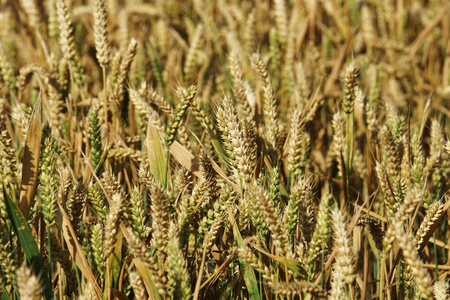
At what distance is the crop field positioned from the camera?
1.36 m

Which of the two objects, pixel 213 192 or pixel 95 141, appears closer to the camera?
pixel 213 192

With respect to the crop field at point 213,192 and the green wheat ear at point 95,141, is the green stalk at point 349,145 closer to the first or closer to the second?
the crop field at point 213,192

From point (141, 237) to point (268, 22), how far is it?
9.28 feet


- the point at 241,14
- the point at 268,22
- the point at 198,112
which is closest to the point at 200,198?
the point at 198,112

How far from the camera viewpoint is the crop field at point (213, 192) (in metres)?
1.36

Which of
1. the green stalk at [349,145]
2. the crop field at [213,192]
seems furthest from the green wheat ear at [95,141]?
the green stalk at [349,145]

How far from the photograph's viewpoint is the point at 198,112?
180 cm

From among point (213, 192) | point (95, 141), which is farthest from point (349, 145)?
point (95, 141)

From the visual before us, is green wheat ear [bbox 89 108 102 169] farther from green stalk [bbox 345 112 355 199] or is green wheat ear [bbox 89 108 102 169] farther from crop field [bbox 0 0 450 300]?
green stalk [bbox 345 112 355 199]

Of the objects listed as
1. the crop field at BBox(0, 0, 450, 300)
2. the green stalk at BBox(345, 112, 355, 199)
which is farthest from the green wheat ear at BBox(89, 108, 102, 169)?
the green stalk at BBox(345, 112, 355, 199)

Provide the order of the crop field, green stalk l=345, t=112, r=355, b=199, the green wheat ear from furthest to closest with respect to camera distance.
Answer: green stalk l=345, t=112, r=355, b=199 < the green wheat ear < the crop field

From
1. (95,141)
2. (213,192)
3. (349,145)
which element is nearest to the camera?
(213,192)

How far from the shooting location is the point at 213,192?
1610 mm

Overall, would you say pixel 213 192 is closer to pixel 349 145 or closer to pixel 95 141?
pixel 95 141
